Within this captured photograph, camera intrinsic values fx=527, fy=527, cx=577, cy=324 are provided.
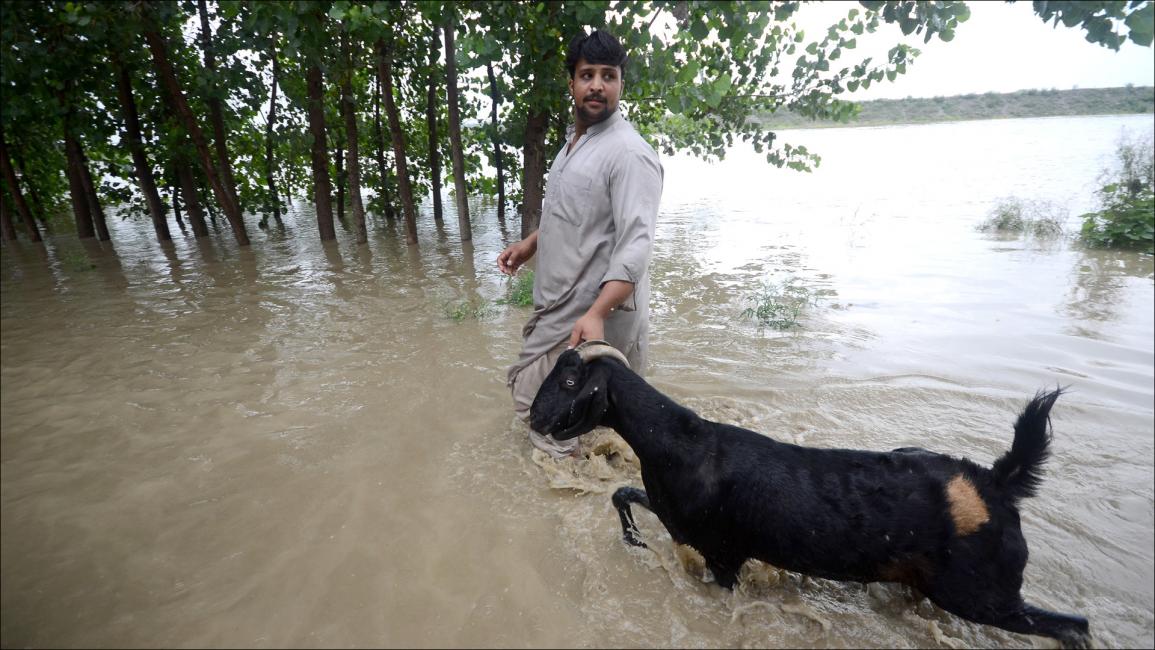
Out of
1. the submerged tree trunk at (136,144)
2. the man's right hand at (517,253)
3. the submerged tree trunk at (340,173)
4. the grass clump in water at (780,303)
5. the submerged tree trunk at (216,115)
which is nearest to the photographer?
the man's right hand at (517,253)

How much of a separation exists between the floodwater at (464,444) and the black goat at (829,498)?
35cm

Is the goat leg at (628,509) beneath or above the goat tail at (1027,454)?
beneath

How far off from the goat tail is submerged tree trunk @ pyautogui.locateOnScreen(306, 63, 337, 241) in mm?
9644

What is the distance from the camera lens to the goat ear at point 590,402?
2158 mm

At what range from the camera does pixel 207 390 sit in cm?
417

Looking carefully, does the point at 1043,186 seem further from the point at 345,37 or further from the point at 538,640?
the point at 538,640

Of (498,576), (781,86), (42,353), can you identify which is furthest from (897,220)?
(42,353)

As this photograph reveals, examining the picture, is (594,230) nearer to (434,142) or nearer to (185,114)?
(185,114)

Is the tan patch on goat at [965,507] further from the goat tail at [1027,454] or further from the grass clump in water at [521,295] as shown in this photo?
the grass clump in water at [521,295]

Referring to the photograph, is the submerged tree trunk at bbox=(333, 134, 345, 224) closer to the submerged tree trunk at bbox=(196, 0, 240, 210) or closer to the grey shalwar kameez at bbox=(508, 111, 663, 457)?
the submerged tree trunk at bbox=(196, 0, 240, 210)

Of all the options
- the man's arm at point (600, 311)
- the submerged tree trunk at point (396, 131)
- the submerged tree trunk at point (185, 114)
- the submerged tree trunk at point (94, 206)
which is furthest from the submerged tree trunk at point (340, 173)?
the man's arm at point (600, 311)

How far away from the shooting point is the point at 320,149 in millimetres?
9633

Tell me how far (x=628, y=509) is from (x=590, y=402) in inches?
27.0

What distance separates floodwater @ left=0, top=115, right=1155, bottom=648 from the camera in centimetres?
214
